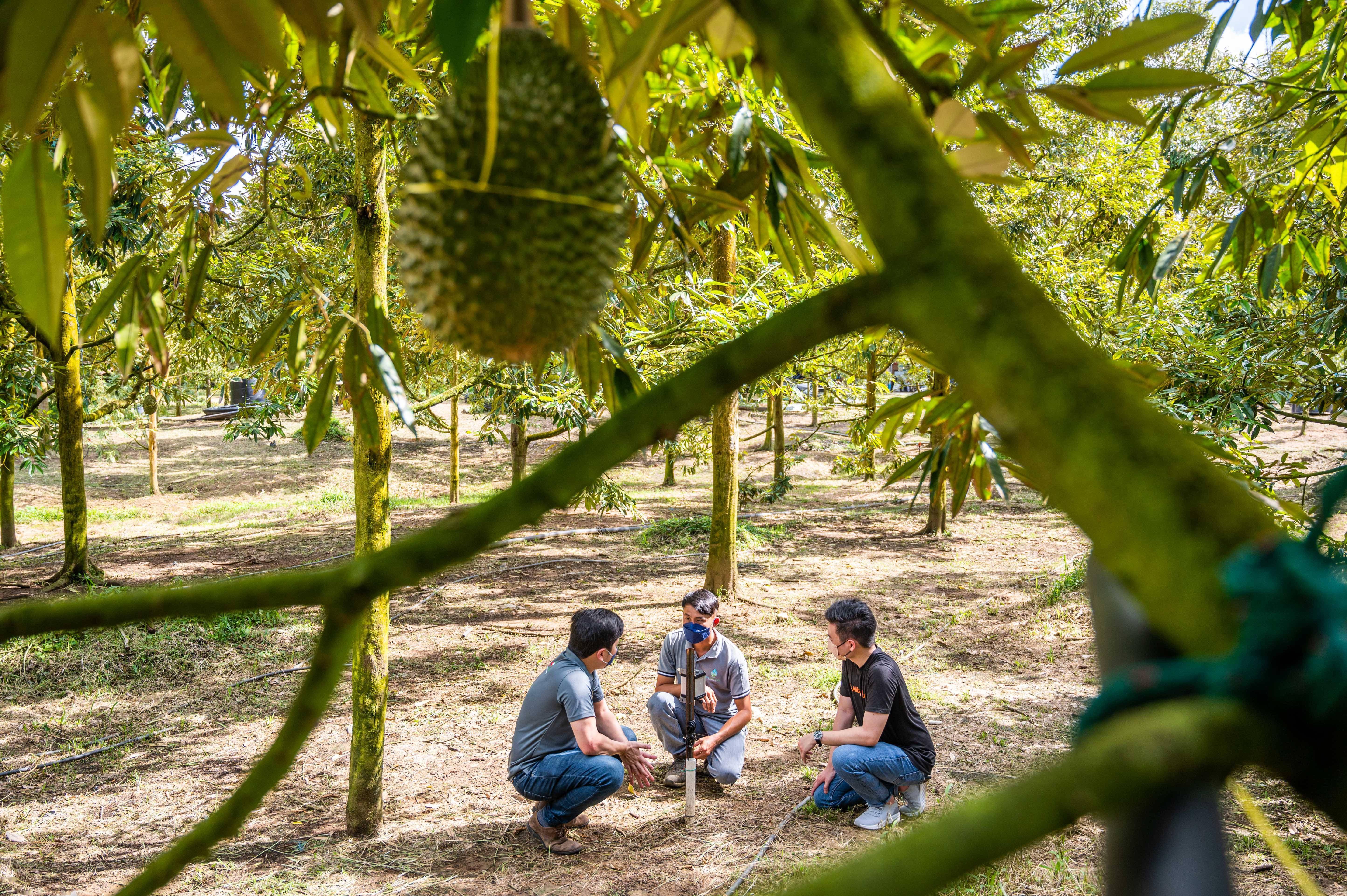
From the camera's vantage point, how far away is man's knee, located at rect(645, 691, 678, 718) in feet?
15.7

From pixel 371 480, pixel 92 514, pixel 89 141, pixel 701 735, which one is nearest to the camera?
pixel 89 141

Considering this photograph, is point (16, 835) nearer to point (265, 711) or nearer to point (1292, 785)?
point (265, 711)

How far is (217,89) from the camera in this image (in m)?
0.56

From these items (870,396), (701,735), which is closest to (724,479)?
(870,396)

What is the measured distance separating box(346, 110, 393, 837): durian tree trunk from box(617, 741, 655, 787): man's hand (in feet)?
3.81

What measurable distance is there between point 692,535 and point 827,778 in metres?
6.27

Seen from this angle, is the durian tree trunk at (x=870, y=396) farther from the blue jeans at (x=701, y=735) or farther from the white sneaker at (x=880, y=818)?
the white sneaker at (x=880, y=818)

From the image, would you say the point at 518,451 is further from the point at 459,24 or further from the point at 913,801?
the point at 459,24

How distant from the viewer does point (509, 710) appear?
555 centimetres

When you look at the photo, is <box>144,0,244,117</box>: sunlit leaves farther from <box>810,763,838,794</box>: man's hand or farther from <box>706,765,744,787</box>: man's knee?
<box>706,765,744,787</box>: man's knee

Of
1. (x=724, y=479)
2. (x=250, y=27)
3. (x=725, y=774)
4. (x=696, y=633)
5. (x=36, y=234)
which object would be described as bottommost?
(x=725, y=774)

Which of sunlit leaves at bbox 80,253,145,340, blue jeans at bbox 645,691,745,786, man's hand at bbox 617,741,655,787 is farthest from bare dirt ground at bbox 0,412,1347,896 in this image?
sunlit leaves at bbox 80,253,145,340

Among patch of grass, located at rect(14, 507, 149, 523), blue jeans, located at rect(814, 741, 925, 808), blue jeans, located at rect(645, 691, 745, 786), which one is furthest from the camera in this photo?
patch of grass, located at rect(14, 507, 149, 523)

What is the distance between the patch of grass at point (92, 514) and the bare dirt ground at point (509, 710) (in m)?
0.98
